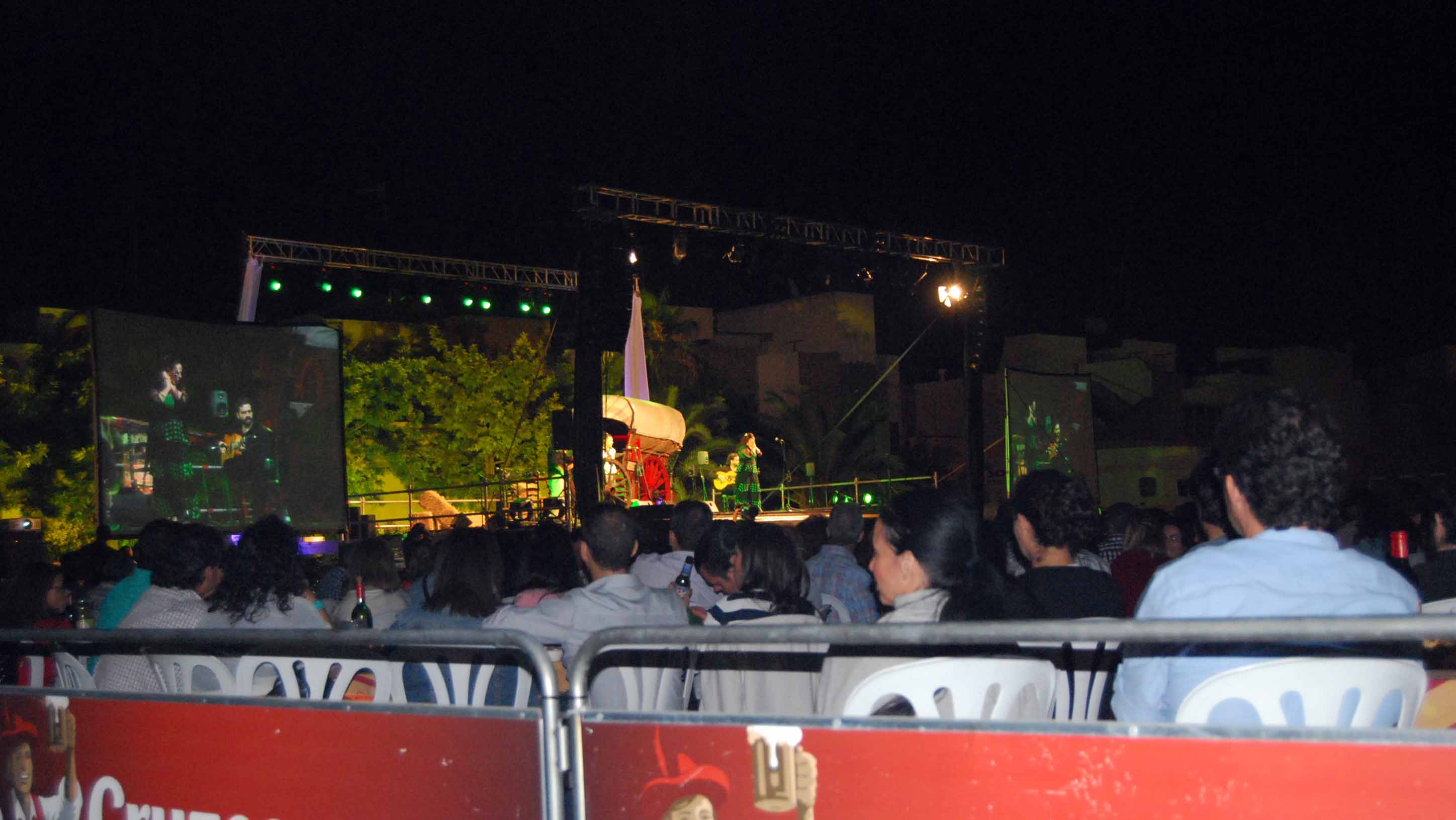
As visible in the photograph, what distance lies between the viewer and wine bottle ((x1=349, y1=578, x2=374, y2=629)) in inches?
206

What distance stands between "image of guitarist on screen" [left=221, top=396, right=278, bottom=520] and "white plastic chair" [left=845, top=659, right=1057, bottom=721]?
11.4 meters

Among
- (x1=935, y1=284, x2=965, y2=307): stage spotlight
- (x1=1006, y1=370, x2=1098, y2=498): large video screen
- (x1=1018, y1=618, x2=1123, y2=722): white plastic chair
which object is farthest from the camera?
(x1=935, y1=284, x2=965, y2=307): stage spotlight

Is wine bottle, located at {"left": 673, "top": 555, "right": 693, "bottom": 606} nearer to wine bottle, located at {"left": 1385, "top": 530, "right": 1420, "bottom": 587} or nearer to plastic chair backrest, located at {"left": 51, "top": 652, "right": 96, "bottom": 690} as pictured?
plastic chair backrest, located at {"left": 51, "top": 652, "right": 96, "bottom": 690}

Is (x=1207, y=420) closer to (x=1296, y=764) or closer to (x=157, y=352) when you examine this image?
(x=157, y=352)

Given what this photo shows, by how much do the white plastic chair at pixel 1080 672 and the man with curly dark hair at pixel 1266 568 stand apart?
49 centimetres

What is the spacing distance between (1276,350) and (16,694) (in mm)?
39010

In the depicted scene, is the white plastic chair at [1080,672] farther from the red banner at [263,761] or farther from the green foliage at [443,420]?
the green foliage at [443,420]

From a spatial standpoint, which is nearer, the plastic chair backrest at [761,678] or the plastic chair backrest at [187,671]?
the plastic chair backrest at [761,678]

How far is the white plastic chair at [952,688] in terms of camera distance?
7.95ft

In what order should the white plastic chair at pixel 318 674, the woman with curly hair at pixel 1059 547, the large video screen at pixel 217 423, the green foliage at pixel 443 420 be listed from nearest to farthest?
the white plastic chair at pixel 318 674 → the woman with curly hair at pixel 1059 547 → the large video screen at pixel 217 423 → the green foliage at pixel 443 420

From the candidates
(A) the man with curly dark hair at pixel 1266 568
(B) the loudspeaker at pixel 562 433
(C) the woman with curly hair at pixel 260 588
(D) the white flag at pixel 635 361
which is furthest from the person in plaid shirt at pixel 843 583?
(D) the white flag at pixel 635 361

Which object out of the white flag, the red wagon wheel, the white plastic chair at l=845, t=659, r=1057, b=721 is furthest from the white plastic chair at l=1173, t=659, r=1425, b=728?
the red wagon wheel

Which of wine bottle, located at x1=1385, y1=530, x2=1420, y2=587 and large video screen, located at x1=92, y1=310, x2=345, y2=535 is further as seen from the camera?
large video screen, located at x1=92, y1=310, x2=345, y2=535

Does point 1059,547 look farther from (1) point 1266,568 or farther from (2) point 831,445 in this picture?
(2) point 831,445
